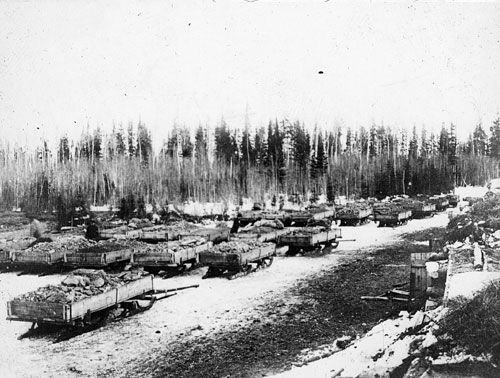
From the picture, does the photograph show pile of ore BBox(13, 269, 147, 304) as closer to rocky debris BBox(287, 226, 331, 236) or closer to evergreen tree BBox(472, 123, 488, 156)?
rocky debris BBox(287, 226, 331, 236)

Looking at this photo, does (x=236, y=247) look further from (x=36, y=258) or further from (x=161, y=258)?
(x=36, y=258)

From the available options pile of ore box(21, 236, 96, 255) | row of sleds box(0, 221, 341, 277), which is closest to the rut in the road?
row of sleds box(0, 221, 341, 277)

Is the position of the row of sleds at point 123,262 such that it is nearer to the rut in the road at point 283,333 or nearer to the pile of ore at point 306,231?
the pile of ore at point 306,231

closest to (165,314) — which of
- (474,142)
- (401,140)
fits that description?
(474,142)

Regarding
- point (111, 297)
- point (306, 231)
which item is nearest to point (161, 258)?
point (111, 297)

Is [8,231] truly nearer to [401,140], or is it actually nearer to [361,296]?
[361,296]
